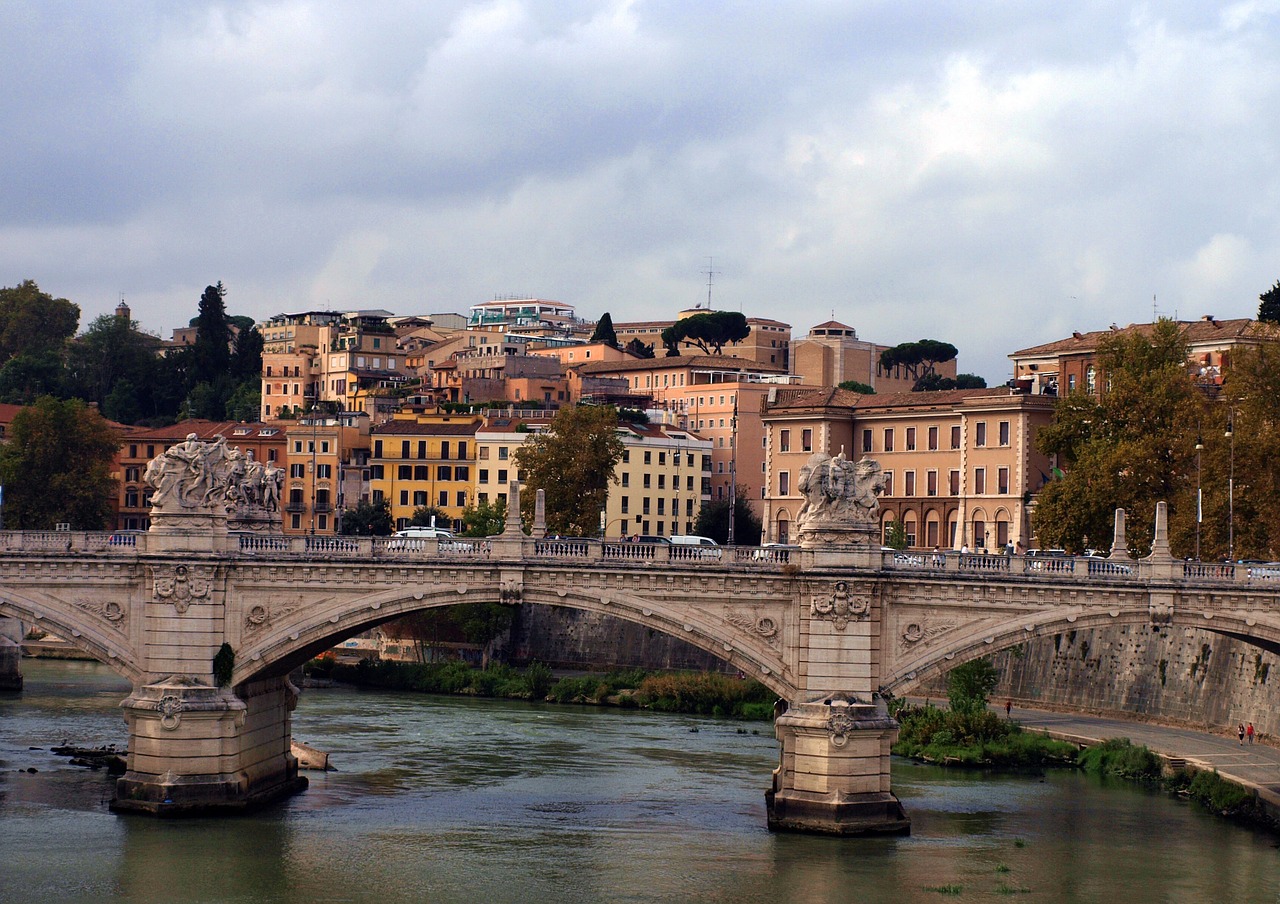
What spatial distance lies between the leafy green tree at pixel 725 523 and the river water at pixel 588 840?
36.7 metres

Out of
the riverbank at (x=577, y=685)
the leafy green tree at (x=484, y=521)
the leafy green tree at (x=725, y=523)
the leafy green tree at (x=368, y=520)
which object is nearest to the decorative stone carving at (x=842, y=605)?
the riverbank at (x=577, y=685)

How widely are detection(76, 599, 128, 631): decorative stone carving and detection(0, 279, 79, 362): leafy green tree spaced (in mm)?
102062

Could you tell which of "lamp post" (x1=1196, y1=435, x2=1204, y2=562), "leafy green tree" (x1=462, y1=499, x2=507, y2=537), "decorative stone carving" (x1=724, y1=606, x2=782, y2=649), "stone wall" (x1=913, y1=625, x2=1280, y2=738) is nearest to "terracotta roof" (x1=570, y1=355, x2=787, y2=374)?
"leafy green tree" (x1=462, y1=499, x2=507, y2=537)

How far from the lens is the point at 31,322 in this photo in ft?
473

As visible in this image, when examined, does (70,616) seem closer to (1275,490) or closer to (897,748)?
(897,748)

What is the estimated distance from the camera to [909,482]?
85.3 meters

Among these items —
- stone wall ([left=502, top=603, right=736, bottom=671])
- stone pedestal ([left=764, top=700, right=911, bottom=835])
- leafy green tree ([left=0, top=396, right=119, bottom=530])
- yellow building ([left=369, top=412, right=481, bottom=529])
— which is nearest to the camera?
stone pedestal ([left=764, top=700, right=911, bottom=835])

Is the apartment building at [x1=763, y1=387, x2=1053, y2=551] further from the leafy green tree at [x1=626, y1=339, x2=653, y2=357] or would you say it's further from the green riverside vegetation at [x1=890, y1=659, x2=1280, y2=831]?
the leafy green tree at [x1=626, y1=339, x2=653, y2=357]

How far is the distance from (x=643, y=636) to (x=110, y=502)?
40.7 m

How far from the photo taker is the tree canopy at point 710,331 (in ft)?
429

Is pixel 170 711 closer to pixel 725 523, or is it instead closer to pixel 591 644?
pixel 591 644

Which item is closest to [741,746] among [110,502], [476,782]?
[476,782]

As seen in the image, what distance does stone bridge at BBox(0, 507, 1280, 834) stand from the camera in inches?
1590

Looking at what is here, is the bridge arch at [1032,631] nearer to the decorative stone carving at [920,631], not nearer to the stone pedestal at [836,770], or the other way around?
the decorative stone carving at [920,631]
